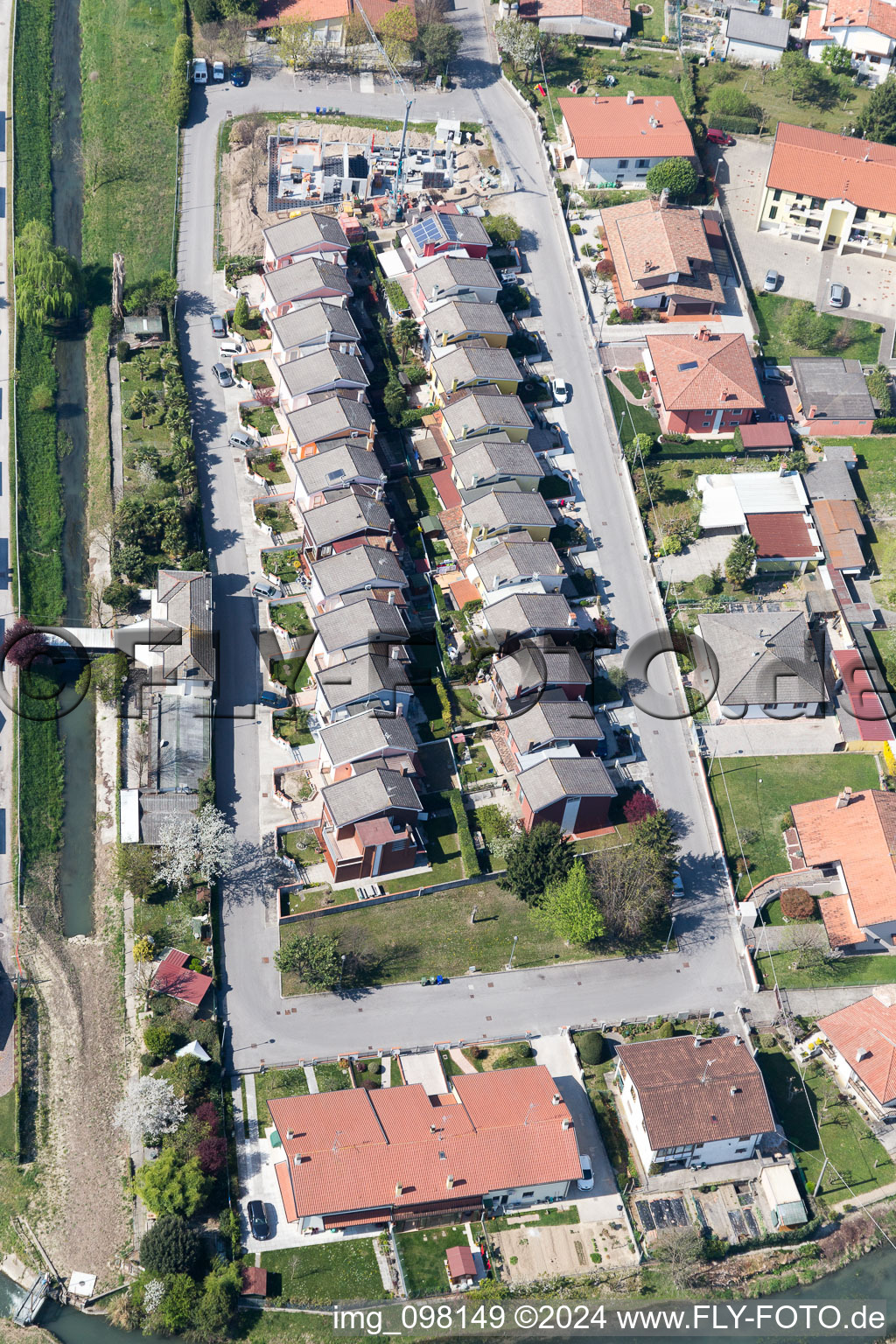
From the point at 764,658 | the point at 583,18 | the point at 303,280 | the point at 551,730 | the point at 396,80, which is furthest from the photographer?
the point at 583,18

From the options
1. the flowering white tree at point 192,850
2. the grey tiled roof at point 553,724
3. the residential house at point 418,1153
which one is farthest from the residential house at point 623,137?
the residential house at point 418,1153

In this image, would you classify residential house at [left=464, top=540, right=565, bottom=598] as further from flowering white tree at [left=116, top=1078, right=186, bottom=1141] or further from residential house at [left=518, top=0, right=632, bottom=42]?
residential house at [left=518, top=0, right=632, bottom=42]

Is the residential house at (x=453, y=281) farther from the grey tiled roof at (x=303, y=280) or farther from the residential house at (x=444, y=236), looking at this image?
the grey tiled roof at (x=303, y=280)

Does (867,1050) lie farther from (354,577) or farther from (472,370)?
(472,370)

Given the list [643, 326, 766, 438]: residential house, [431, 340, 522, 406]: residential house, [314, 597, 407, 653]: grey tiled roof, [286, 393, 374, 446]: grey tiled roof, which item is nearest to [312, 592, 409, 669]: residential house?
[314, 597, 407, 653]: grey tiled roof

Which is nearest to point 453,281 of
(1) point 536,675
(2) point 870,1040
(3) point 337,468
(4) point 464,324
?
(4) point 464,324

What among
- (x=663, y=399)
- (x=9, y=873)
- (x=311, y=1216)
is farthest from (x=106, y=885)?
(x=663, y=399)

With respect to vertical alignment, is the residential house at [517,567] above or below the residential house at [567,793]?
above
